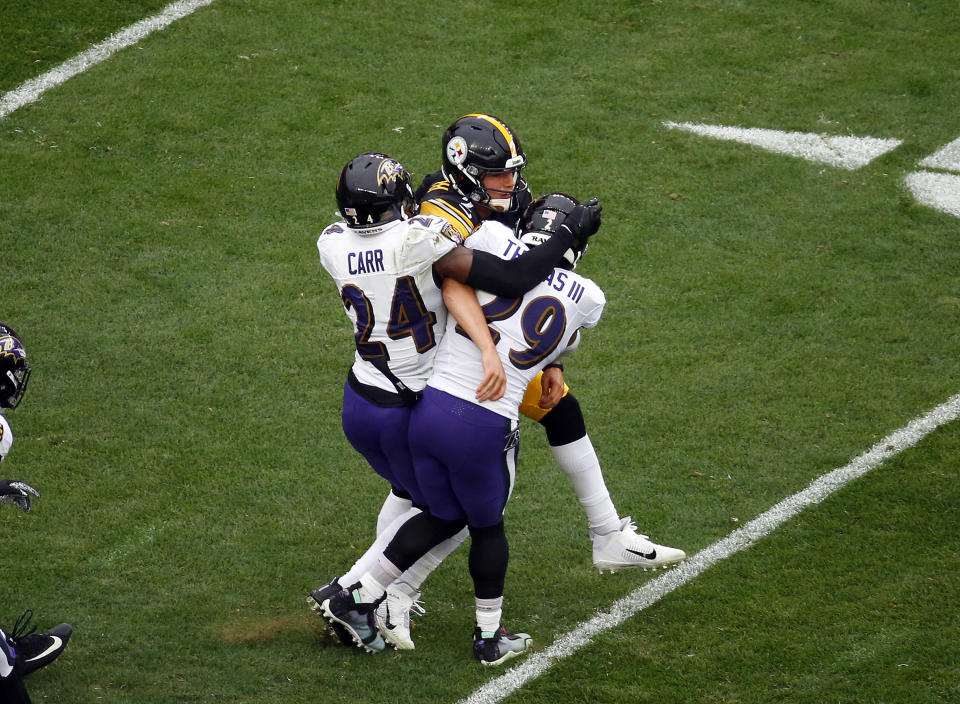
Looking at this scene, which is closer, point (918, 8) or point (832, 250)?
point (832, 250)

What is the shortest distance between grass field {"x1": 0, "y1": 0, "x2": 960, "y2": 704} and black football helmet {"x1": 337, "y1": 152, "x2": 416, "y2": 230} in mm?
A: 1858

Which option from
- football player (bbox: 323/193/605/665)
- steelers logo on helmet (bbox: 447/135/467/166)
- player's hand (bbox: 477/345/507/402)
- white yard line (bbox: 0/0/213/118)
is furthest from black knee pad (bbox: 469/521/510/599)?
white yard line (bbox: 0/0/213/118)

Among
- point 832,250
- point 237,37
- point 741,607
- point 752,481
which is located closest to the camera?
point 741,607

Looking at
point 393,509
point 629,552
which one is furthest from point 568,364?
point 393,509

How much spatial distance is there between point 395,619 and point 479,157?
1.98m

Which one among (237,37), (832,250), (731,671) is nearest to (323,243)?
(731,671)

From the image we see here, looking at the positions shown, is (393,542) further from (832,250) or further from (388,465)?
(832,250)

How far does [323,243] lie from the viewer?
4.67 meters

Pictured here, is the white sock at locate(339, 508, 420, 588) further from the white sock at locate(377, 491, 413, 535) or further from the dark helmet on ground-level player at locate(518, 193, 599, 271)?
the dark helmet on ground-level player at locate(518, 193, 599, 271)

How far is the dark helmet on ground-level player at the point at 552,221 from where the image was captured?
4672mm

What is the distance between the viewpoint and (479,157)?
4848 mm

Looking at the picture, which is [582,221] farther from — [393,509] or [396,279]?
[393,509]

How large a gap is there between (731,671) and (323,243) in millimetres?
2398

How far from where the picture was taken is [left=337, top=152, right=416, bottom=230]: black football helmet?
4.48m
